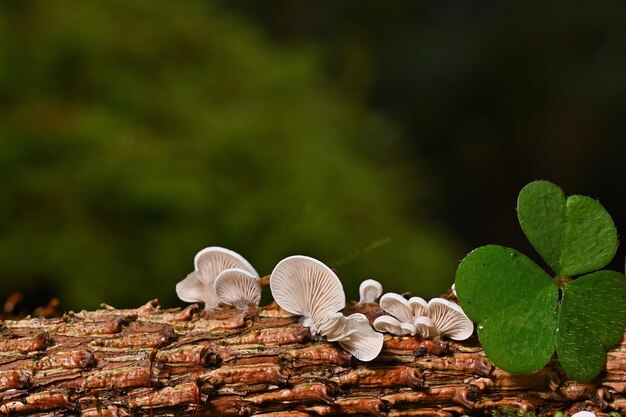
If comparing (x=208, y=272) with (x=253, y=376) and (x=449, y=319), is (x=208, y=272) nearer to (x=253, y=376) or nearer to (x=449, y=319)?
(x=253, y=376)

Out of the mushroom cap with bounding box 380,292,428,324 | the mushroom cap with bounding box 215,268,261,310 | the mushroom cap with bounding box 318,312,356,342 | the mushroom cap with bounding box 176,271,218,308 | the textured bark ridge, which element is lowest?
the textured bark ridge

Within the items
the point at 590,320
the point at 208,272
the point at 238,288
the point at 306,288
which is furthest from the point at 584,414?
the point at 208,272

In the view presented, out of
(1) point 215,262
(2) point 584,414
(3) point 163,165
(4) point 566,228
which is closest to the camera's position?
(2) point 584,414

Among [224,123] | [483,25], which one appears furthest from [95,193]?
[483,25]

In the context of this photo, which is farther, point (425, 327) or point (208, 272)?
point (208, 272)

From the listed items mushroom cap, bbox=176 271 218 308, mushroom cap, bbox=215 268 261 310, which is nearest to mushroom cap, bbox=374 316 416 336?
mushroom cap, bbox=215 268 261 310

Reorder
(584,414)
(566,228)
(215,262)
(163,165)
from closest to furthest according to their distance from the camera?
(584,414)
(566,228)
(215,262)
(163,165)

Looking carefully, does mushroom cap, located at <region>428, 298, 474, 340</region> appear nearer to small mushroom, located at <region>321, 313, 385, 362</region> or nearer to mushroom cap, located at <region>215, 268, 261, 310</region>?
small mushroom, located at <region>321, 313, 385, 362</region>
